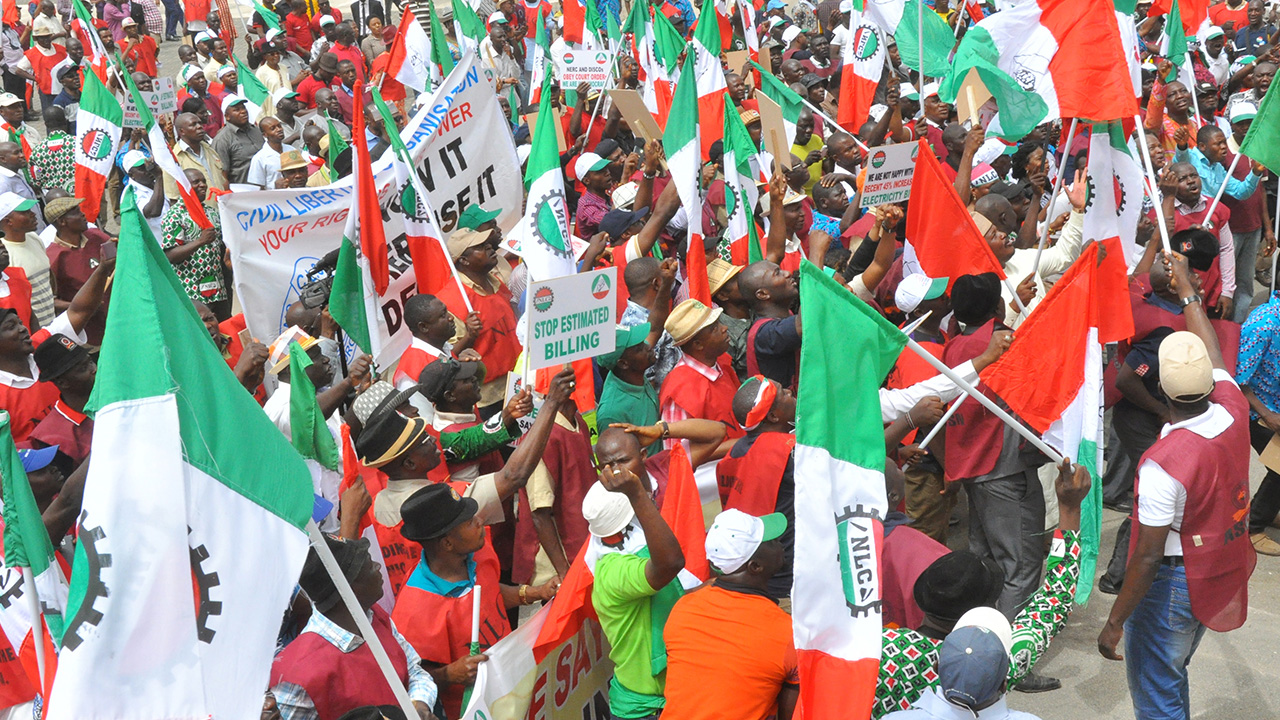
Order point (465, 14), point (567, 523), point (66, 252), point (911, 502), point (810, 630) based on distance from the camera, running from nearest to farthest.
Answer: point (810, 630), point (567, 523), point (911, 502), point (66, 252), point (465, 14)

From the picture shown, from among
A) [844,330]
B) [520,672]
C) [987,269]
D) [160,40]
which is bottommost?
[160,40]

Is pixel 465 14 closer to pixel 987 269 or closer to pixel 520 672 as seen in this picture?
pixel 987 269

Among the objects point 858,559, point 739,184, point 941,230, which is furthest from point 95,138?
point 858,559

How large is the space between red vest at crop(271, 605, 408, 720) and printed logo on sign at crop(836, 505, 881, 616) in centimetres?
156

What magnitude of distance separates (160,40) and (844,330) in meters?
24.9

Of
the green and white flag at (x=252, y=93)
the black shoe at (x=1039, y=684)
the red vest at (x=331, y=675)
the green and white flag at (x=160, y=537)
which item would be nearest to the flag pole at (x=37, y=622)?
the red vest at (x=331, y=675)

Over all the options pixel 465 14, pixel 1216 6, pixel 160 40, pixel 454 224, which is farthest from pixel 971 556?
pixel 160 40

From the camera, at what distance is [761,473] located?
5.27m

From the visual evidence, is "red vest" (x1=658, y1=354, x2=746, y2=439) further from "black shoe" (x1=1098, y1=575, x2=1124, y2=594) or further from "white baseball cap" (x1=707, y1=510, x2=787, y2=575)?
"black shoe" (x1=1098, y1=575, x2=1124, y2=594)

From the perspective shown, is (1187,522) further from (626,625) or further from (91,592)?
(91,592)

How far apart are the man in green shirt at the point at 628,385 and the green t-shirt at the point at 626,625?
5.50 feet

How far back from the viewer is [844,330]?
162 inches

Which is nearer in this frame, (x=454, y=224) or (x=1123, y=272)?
(x=1123, y=272)

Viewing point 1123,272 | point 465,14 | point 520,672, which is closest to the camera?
point 520,672
